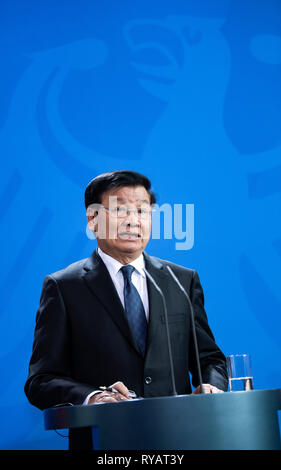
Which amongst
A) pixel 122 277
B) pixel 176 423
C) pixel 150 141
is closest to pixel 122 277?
pixel 122 277

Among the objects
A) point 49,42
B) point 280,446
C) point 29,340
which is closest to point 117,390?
point 280,446

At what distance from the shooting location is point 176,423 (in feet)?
4.50

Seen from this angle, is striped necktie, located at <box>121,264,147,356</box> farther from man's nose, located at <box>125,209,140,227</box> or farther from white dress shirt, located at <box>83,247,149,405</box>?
man's nose, located at <box>125,209,140,227</box>

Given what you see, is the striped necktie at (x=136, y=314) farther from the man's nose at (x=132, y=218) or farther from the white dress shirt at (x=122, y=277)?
the man's nose at (x=132, y=218)

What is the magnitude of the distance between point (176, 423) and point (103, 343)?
2.72 feet

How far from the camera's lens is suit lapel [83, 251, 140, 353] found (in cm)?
218

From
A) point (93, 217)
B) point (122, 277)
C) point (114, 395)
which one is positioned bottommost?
point (114, 395)

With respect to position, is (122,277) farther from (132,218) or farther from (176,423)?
(176,423)

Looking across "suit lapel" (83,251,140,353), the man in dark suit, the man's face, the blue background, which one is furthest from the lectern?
the blue background

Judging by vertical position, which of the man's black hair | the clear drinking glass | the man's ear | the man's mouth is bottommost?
the clear drinking glass

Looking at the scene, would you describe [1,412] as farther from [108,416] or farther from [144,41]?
[144,41]

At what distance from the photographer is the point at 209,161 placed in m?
3.46

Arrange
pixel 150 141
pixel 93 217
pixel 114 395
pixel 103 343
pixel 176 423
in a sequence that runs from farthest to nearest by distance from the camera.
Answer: pixel 150 141
pixel 93 217
pixel 103 343
pixel 114 395
pixel 176 423

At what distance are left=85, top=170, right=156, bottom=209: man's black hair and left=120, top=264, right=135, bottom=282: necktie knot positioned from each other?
30 cm
